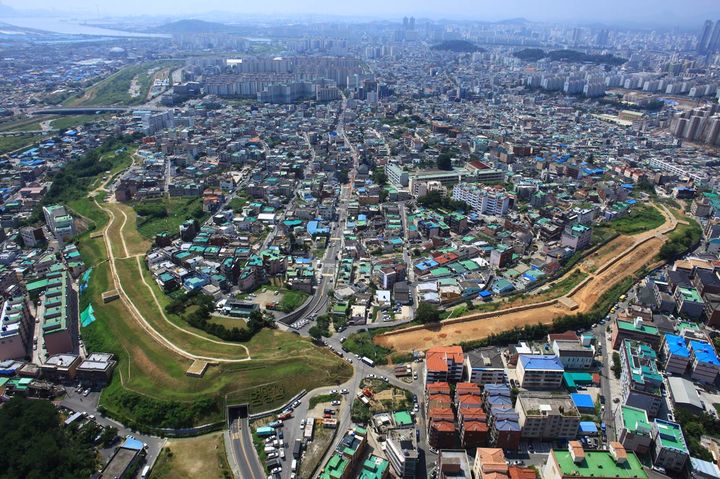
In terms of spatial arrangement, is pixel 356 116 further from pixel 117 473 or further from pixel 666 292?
pixel 117 473

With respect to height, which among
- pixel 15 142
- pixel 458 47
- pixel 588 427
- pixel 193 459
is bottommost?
pixel 193 459

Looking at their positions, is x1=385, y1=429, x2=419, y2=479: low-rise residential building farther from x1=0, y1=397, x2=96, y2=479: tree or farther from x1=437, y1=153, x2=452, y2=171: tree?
x1=437, y1=153, x2=452, y2=171: tree

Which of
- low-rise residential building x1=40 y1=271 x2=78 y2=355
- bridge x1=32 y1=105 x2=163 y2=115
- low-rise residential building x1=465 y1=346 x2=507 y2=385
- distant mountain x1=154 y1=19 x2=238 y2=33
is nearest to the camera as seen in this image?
low-rise residential building x1=465 y1=346 x2=507 y2=385

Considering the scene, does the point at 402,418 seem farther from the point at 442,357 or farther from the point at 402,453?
the point at 442,357

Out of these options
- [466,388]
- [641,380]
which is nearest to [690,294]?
[641,380]

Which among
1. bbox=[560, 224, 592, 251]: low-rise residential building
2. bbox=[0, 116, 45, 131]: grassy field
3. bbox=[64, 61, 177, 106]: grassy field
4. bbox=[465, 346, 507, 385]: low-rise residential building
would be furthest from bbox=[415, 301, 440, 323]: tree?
bbox=[64, 61, 177, 106]: grassy field
